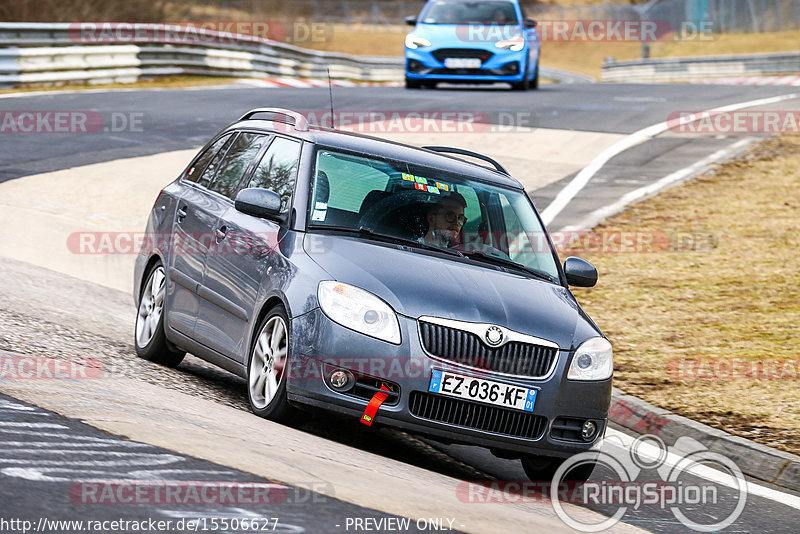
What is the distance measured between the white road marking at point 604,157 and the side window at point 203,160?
624 centimetres

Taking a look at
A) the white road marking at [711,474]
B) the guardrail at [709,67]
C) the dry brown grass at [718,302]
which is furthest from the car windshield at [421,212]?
the guardrail at [709,67]

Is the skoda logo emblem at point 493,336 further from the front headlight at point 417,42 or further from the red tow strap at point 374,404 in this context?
the front headlight at point 417,42

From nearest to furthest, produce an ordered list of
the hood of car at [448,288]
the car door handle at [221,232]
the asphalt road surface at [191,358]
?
the asphalt road surface at [191,358]
the hood of car at [448,288]
the car door handle at [221,232]

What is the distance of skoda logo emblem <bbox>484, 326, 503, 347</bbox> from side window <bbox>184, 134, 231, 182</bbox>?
301 cm

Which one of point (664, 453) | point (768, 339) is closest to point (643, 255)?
point (768, 339)

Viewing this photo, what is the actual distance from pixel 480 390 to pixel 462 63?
788 inches

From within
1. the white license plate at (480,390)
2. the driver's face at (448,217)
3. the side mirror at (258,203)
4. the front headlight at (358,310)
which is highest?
the side mirror at (258,203)

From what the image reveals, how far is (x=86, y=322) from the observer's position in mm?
9305

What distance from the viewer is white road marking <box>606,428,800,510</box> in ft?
23.2

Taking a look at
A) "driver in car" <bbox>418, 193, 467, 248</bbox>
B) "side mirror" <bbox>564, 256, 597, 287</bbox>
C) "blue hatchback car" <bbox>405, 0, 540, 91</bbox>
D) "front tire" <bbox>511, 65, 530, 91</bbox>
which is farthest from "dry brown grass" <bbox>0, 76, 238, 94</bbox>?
"side mirror" <bbox>564, 256, 597, 287</bbox>

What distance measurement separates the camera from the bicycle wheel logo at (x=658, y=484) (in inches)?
250

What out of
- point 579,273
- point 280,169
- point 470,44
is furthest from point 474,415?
point 470,44

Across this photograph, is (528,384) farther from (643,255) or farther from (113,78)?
(113,78)

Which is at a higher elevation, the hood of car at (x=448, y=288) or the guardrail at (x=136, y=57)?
the hood of car at (x=448, y=288)
